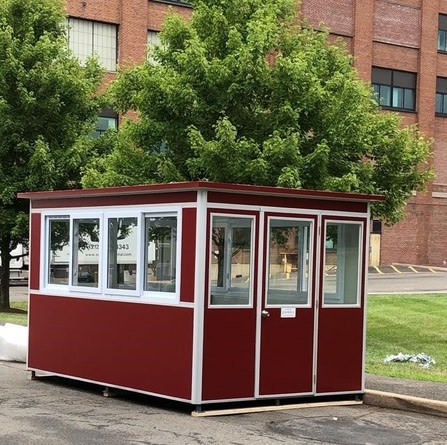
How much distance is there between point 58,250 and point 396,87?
146 ft

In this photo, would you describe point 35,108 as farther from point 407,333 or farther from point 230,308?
point 230,308

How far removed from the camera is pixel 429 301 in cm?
3066

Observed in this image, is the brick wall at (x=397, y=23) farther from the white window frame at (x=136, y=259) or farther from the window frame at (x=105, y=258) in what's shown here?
the white window frame at (x=136, y=259)

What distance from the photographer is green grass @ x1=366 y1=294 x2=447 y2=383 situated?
14.6 meters

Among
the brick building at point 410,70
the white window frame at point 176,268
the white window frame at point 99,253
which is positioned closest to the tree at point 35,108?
the white window frame at point 99,253

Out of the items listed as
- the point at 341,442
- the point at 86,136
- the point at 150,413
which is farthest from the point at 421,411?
the point at 86,136

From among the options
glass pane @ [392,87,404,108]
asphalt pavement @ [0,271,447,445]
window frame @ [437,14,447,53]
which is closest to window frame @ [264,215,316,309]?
asphalt pavement @ [0,271,447,445]

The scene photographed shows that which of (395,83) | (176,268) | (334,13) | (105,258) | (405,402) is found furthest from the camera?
(395,83)

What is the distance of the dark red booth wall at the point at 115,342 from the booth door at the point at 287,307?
3.28ft

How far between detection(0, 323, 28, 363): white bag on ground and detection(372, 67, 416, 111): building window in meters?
41.4

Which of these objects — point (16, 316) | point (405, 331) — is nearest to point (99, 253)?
point (16, 316)

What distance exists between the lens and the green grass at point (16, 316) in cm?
2030

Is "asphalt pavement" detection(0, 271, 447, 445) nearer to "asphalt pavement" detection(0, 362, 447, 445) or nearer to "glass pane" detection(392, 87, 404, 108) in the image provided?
"asphalt pavement" detection(0, 362, 447, 445)

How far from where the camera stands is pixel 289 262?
11.0 meters
